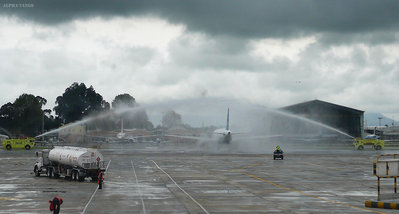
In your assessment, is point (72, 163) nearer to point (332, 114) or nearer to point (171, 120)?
point (171, 120)

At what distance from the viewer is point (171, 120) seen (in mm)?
159625

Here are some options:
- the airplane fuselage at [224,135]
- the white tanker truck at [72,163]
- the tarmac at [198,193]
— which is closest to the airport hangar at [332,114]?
the airplane fuselage at [224,135]

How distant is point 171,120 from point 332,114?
54776mm

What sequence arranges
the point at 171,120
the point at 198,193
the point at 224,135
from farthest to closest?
the point at 171,120 < the point at 224,135 < the point at 198,193

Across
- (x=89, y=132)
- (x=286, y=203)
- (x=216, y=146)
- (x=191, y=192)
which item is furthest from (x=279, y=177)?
(x=89, y=132)

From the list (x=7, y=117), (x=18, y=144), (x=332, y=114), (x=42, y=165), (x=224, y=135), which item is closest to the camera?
(x=42, y=165)

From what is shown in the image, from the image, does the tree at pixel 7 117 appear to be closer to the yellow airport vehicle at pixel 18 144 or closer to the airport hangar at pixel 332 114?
the yellow airport vehicle at pixel 18 144

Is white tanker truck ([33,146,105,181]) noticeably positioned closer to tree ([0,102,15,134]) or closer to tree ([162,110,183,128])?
tree ([162,110,183,128])

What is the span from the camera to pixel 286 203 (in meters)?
26.1

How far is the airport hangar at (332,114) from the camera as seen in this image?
151 meters

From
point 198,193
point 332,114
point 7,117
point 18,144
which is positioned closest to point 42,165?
point 198,193

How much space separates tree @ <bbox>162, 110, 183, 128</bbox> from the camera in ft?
483

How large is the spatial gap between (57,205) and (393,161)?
17.6 metres

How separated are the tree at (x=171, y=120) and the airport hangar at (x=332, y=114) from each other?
1410 inches
